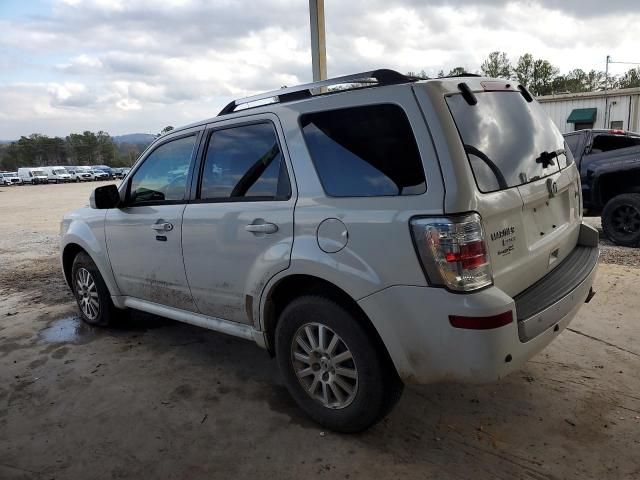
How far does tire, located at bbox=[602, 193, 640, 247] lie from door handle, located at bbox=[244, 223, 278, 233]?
20.1 feet

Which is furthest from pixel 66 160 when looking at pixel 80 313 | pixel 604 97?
pixel 80 313

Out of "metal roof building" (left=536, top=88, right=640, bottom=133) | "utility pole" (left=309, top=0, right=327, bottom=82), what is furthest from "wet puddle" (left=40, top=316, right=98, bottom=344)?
"metal roof building" (left=536, top=88, right=640, bottom=133)

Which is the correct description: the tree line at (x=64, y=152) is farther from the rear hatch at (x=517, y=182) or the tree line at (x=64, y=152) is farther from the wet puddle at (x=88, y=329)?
the rear hatch at (x=517, y=182)

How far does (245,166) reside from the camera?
3211 millimetres

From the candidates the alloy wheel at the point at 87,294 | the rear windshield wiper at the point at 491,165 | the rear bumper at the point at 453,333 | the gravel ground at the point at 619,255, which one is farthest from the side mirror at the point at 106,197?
the gravel ground at the point at 619,255

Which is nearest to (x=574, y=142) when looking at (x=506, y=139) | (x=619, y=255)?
(x=619, y=255)

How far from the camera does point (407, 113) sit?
7.92 feet

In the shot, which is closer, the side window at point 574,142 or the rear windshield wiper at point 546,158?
the rear windshield wiper at point 546,158

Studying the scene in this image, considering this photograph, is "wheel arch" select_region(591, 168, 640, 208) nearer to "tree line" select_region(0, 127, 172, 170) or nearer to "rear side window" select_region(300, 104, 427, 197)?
"rear side window" select_region(300, 104, 427, 197)

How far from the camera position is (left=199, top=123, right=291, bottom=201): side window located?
2.99 m

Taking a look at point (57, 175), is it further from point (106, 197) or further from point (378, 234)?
point (378, 234)

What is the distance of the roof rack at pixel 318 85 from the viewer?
102 inches

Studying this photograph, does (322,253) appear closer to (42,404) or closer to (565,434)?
(565,434)

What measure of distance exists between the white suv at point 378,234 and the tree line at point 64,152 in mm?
92796
